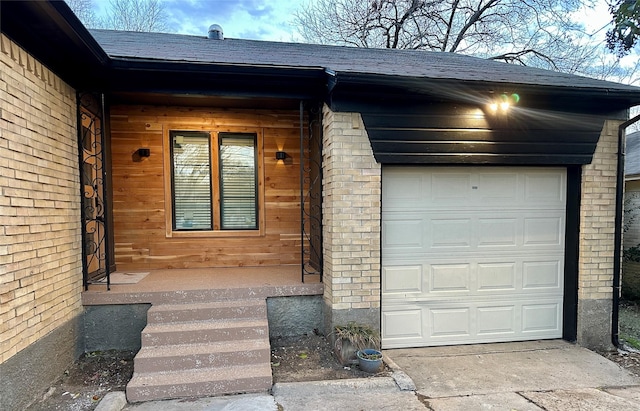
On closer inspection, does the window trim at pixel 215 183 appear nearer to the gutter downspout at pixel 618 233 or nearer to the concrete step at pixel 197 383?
the concrete step at pixel 197 383

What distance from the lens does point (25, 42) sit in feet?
8.19

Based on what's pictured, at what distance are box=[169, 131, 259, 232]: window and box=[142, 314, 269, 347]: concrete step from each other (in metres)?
1.89

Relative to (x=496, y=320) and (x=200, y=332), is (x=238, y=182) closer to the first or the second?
(x=200, y=332)

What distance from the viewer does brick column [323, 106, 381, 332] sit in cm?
331

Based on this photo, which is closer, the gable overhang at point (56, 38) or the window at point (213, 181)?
the gable overhang at point (56, 38)

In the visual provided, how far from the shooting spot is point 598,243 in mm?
3693

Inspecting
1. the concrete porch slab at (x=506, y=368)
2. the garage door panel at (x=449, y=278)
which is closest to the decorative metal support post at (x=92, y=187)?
the concrete porch slab at (x=506, y=368)

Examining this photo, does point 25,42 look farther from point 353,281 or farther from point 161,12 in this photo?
point 161,12

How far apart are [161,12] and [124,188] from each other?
1119 cm

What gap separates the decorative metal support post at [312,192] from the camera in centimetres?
390

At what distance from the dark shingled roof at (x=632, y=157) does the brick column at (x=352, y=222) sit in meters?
5.18

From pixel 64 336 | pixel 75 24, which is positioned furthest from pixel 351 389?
pixel 75 24

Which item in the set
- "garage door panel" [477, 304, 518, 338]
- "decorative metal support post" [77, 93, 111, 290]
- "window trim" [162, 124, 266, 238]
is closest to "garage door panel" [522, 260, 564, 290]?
"garage door panel" [477, 304, 518, 338]

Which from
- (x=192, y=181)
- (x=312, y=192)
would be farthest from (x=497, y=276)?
(x=192, y=181)
